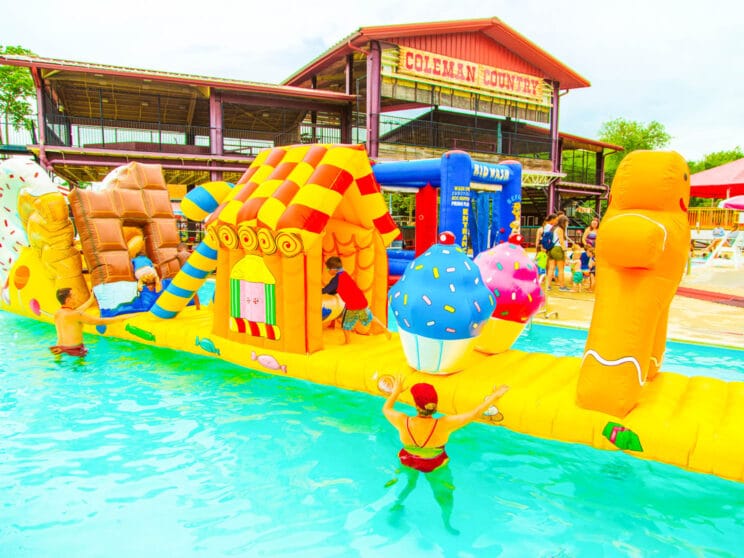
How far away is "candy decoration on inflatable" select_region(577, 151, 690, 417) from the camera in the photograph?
3623 mm

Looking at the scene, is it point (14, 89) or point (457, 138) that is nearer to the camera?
point (457, 138)

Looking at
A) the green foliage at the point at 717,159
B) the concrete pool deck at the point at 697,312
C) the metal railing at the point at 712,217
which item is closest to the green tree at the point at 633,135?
the green foliage at the point at 717,159

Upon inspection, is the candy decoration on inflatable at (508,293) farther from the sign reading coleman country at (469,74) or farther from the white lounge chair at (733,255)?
the sign reading coleman country at (469,74)

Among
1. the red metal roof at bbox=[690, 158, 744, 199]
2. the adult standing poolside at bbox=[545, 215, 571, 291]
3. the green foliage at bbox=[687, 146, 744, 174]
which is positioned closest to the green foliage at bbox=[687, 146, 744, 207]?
the green foliage at bbox=[687, 146, 744, 174]

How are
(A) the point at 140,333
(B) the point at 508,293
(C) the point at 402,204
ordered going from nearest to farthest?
1. (B) the point at 508,293
2. (A) the point at 140,333
3. (C) the point at 402,204

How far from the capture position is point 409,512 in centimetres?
334

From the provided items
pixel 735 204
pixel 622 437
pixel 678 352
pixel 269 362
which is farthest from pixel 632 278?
pixel 735 204

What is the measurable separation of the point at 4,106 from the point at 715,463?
31.7 meters

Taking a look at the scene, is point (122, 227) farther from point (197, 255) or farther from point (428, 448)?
point (428, 448)

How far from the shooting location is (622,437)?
3.66 m

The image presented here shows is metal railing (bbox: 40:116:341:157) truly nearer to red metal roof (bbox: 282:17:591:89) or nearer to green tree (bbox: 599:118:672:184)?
red metal roof (bbox: 282:17:591:89)

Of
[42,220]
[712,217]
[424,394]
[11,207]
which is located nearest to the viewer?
[424,394]

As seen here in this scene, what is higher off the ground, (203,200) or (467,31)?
(467,31)

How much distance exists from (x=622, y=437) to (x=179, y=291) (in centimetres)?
519
